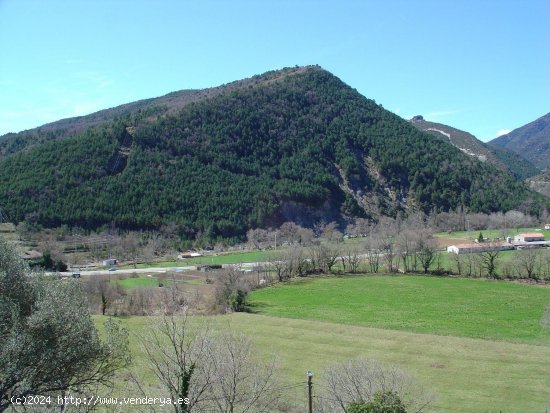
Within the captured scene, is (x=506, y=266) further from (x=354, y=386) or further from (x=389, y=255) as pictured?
(x=354, y=386)

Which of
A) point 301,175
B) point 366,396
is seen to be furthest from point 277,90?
point 366,396

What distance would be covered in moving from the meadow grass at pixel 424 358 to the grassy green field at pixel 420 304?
13.2 feet

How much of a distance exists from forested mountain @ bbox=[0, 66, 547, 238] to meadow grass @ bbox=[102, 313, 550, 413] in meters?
71.6

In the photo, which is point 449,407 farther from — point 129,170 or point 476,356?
point 129,170

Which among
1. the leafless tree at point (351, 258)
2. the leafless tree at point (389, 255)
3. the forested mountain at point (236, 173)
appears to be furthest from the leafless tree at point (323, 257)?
the forested mountain at point (236, 173)

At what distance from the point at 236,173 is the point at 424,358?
124 meters

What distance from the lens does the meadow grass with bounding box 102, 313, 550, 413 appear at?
28.2 m

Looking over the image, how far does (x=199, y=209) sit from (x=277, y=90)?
89346 millimetres

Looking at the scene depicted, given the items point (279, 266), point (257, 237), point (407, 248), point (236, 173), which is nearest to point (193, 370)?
point (279, 266)

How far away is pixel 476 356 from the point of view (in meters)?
37.2

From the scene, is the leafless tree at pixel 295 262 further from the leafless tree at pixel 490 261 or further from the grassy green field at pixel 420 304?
the leafless tree at pixel 490 261

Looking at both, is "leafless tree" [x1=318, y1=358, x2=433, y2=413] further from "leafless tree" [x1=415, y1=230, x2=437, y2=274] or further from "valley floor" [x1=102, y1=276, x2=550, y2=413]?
"leafless tree" [x1=415, y1=230, x2=437, y2=274]

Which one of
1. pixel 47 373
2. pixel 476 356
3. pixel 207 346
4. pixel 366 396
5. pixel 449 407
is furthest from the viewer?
pixel 476 356

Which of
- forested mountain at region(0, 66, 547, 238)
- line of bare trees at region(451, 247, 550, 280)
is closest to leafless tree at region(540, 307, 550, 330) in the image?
line of bare trees at region(451, 247, 550, 280)
